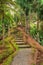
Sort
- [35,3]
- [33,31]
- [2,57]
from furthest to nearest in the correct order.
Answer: [33,31] < [35,3] < [2,57]

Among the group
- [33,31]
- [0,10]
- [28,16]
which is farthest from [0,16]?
[33,31]

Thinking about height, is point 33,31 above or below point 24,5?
below

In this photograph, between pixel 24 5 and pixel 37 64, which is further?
pixel 24 5

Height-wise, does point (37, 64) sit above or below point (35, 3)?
below

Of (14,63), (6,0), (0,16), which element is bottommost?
(14,63)

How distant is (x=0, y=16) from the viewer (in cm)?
1016

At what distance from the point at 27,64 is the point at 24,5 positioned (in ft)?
26.6

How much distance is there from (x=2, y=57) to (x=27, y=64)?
7.06ft

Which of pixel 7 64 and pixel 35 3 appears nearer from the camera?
pixel 7 64

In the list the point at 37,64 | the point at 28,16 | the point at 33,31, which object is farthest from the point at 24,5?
the point at 37,64

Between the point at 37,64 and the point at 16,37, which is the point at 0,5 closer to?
the point at 37,64

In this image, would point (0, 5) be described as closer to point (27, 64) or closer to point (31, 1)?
point (27, 64)

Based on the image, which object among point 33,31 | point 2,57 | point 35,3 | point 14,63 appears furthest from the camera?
point 33,31

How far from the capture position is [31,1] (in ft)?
55.8
